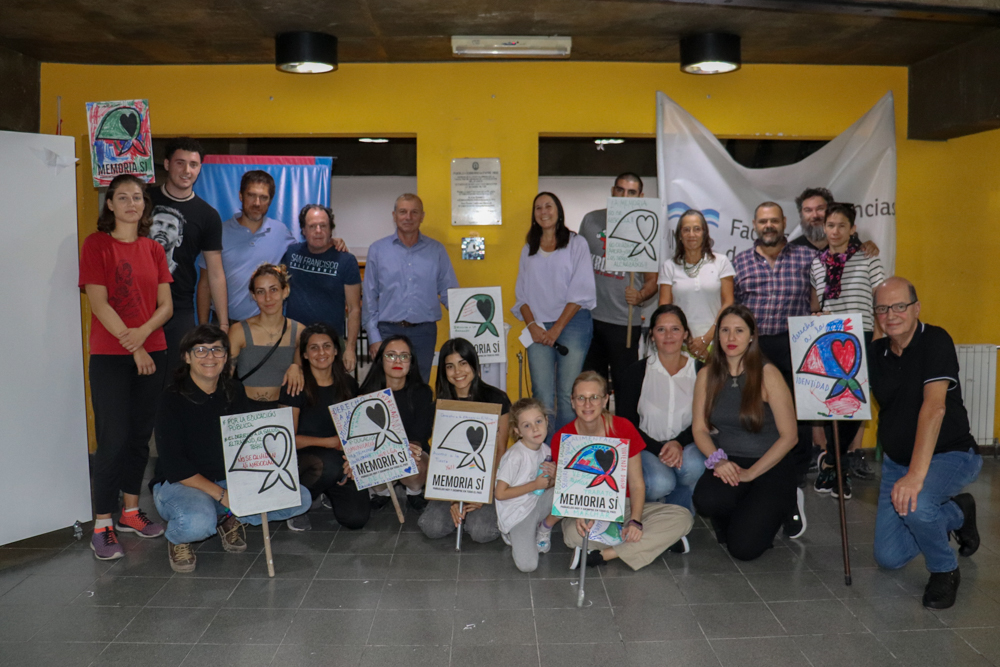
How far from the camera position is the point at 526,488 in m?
3.74

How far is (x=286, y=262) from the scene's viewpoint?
4906mm

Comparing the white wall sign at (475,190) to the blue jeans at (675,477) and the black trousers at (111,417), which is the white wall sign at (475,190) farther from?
the black trousers at (111,417)

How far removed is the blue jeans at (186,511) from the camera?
12.0ft

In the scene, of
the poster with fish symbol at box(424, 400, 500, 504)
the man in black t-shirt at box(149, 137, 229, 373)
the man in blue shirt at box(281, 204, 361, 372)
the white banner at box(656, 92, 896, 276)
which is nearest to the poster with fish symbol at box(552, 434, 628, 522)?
the poster with fish symbol at box(424, 400, 500, 504)

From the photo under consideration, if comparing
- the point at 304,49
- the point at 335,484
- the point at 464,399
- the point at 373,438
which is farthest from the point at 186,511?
the point at 304,49

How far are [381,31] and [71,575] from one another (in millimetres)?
3332

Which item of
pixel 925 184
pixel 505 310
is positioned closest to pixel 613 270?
pixel 505 310

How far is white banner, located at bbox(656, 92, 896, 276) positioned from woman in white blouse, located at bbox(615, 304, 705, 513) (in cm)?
162

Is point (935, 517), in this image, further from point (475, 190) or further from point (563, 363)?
point (475, 190)

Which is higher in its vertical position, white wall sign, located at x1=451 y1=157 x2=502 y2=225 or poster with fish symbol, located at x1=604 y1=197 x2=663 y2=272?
Answer: white wall sign, located at x1=451 y1=157 x2=502 y2=225

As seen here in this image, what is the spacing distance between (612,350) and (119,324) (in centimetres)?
282

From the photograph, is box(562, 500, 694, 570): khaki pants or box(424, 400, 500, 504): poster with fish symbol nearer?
box(562, 500, 694, 570): khaki pants

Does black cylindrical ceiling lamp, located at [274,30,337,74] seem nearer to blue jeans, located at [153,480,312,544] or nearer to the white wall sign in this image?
the white wall sign

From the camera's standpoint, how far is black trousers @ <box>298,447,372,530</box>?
4.19 meters
